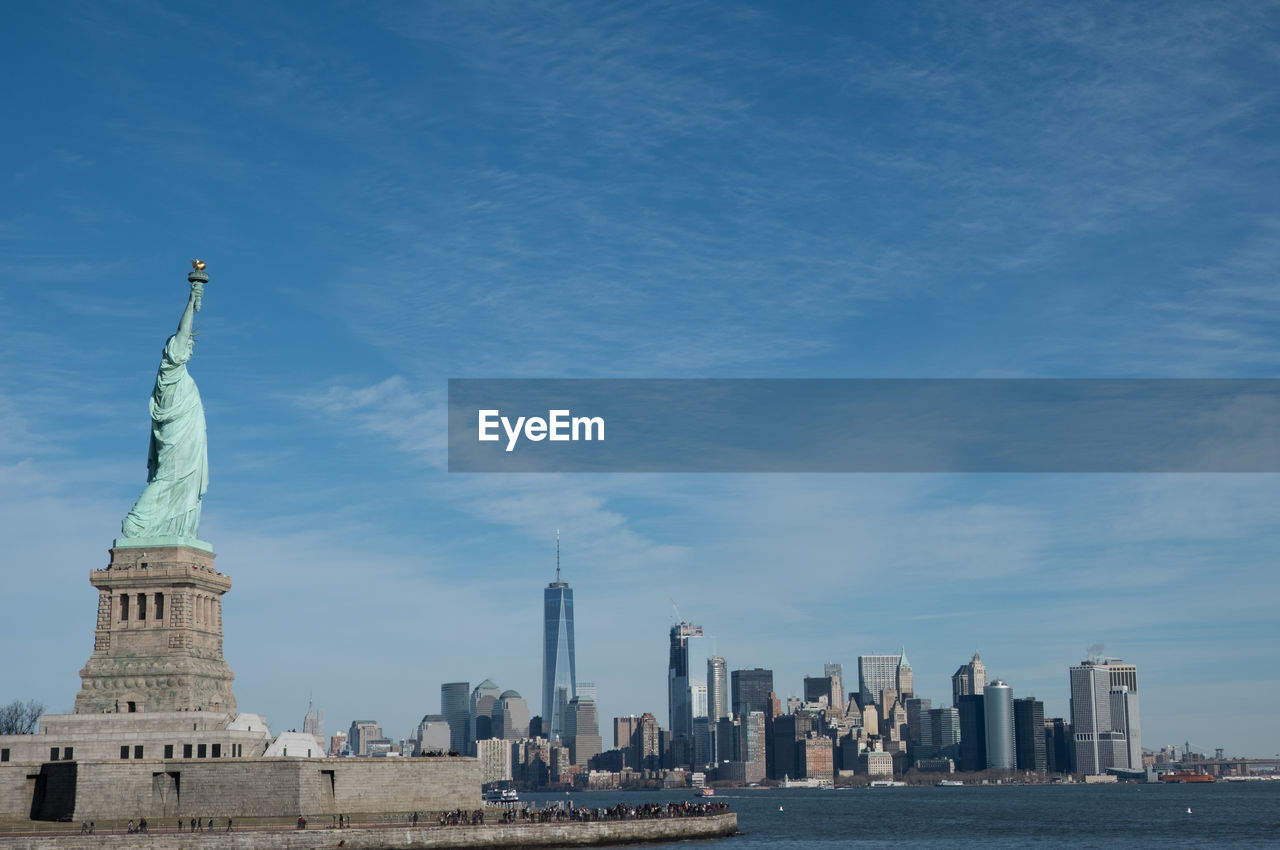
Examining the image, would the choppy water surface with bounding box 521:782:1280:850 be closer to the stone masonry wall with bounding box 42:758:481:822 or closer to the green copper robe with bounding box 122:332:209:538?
the stone masonry wall with bounding box 42:758:481:822

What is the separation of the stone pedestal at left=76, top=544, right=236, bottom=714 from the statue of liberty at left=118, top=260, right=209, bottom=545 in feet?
6.00

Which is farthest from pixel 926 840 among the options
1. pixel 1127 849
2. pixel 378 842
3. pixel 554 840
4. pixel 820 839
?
pixel 378 842

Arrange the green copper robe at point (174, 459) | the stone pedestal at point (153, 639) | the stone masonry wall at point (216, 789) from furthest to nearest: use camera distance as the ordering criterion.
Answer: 1. the green copper robe at point (174, 459)
2. the stone pedestal at point (153, 639)
3. the stone masonry wall at point (216, 789)

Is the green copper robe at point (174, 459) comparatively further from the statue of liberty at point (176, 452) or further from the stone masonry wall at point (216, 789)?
the stone masonry wall at point (216, 789)

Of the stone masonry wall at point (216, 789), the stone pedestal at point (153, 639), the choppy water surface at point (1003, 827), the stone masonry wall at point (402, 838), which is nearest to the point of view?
the stone masonry wall at point (402, 838)

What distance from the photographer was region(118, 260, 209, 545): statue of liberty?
99875mm

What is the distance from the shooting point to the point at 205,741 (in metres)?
92.0

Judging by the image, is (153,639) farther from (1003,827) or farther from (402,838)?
(1003,827)

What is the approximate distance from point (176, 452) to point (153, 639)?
1293cm

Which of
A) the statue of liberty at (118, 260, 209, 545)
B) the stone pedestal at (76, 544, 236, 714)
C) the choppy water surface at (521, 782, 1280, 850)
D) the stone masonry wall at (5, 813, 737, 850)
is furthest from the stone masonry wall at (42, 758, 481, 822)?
the choppy water surface at (521, 782, 1280, 850)

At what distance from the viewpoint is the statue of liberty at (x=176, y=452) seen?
328 feet

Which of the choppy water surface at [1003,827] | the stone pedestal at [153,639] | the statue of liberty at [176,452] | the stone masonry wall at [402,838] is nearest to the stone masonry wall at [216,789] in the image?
the stone masonry wall at [402,838]

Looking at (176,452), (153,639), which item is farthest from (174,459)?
(153,639)

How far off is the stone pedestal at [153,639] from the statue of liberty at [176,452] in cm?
183
